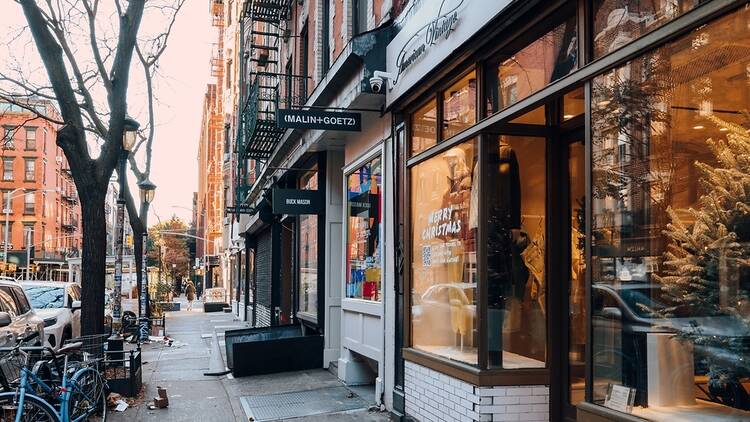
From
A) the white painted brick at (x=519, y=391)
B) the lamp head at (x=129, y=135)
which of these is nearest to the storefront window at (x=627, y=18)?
the white painted brick at (x=519, y=391)

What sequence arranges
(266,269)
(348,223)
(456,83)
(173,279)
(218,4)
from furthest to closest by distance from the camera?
(173,279), (218,4), (266,269), (348,223), (456,83)

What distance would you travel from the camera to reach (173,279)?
83375 mm

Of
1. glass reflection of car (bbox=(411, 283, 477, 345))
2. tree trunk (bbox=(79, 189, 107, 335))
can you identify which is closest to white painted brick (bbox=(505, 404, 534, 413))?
glass reflection of car (bbox=(411, 283, 477, 345))

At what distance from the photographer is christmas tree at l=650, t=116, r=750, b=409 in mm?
3625

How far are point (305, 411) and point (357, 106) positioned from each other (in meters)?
3.94

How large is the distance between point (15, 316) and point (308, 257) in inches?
222

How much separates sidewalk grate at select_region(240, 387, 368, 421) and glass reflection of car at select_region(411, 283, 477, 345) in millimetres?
2028

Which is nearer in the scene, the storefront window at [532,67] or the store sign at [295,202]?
the storefront window at [532,67]

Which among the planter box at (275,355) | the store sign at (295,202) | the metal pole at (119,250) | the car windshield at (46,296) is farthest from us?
the car windshield at (46,296)

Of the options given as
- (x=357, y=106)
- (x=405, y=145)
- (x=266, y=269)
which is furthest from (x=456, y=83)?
(x=266, y=269)

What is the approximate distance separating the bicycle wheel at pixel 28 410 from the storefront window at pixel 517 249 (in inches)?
154

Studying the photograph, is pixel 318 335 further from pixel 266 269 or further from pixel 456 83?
pixel 266 269

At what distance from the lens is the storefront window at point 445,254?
21.2 ft

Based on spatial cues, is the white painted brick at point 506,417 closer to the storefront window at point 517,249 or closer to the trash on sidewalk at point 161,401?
the storefront window at point 517,249
